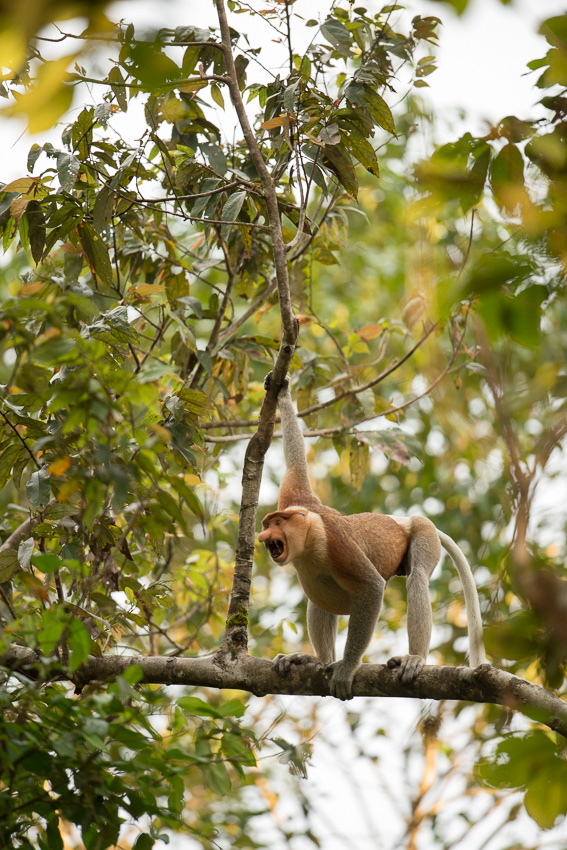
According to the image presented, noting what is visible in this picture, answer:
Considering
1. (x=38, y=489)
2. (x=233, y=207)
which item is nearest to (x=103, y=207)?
(x=233, y=207)

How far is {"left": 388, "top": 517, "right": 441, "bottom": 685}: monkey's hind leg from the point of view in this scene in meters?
3.77

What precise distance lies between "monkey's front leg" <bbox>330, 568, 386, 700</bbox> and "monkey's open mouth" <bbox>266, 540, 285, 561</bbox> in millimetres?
434

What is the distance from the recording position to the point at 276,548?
3809 millimetres

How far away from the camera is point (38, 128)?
2.76ft

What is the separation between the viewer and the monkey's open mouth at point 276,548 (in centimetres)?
379

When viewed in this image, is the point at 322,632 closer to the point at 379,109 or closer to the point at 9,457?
the point at 9,457

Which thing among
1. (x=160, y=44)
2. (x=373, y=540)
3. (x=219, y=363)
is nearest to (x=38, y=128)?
(x=160, y=44)

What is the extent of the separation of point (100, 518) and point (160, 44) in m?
2.45

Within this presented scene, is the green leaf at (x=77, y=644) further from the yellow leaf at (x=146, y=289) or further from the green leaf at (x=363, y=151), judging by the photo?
the green leaf at (x=363, y=151)

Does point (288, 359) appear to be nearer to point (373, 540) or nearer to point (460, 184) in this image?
point (373, 540)

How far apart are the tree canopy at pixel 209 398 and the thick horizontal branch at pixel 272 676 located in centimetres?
1

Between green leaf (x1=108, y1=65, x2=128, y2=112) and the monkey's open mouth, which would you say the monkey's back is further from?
green leaf (x1=108, y1=65, x2=128, y2=112)

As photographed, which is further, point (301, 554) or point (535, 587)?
point (301, 554)

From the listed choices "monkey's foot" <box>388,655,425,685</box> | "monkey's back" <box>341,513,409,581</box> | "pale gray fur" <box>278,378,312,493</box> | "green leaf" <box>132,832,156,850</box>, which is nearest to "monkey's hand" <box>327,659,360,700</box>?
"monkey's foot" <box>388,655,425,685</box>
